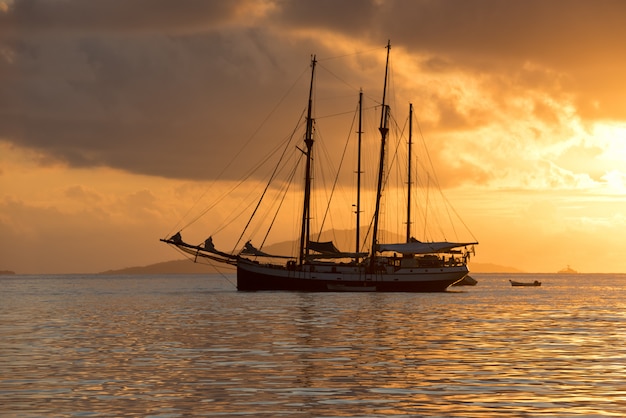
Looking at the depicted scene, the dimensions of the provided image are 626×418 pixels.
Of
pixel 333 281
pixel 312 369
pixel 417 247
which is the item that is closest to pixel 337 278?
pixel 333 281

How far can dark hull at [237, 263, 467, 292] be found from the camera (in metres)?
135

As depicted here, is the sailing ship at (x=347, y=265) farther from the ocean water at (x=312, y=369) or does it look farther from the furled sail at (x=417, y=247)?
the ocean water at (x=312, y=369)

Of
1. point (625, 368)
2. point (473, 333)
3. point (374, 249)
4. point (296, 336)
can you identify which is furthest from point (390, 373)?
point (374, 249)

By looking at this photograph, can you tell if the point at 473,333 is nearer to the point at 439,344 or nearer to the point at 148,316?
the point at 439,344

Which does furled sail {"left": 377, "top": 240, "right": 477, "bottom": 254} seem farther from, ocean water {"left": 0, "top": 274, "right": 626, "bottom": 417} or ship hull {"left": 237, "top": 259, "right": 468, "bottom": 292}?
ocean water {"left": 0, "top": 274, "right": 626, "bottom": 417}

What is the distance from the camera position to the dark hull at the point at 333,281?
135 meters

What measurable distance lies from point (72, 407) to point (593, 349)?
97.7 feet

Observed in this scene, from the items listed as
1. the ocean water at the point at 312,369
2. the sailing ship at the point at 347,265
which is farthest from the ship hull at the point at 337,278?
the ocean water at the point at 312,369

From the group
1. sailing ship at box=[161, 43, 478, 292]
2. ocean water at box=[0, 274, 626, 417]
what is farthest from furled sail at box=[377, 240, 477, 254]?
ocean water at box=[0, 274, 626, 417]

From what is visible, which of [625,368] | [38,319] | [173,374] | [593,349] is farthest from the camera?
[38,319]

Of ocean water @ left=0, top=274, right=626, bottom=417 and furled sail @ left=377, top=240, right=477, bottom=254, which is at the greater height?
furled sail @ left=377, top=240, right=477, bottom=254

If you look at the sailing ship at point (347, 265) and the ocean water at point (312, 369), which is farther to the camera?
the sailing ship at point (347, 265)

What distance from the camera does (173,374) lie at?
37125mm

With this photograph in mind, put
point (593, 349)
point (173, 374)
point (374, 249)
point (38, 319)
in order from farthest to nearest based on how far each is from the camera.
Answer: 1. point (374, 249)
2. point (38, 319)
3. point (593, 349)
4. point (173, 374)
